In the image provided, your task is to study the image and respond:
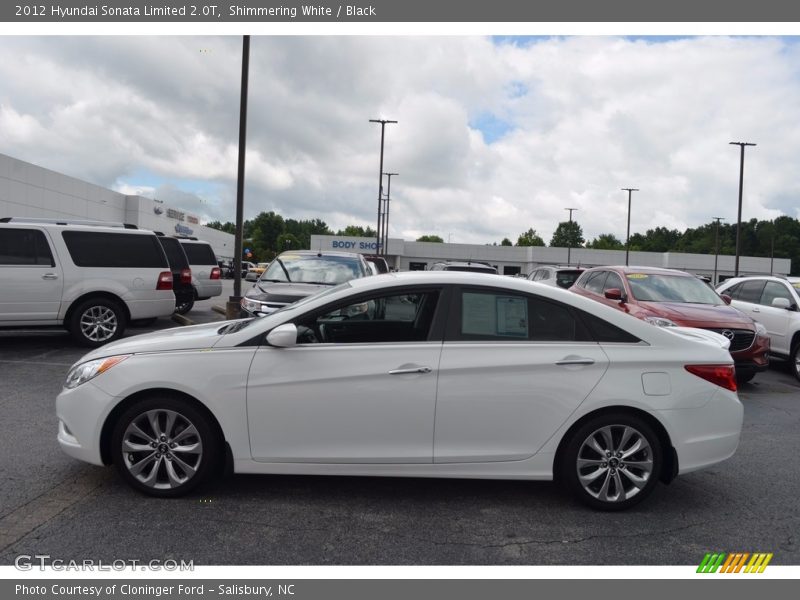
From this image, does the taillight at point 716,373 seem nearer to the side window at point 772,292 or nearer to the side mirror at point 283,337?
the side mirror at point 283,337

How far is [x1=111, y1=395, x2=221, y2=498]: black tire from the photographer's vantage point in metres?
3.98

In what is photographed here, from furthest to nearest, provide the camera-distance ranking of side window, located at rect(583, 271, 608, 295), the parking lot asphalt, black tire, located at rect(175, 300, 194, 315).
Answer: black tire, located at rect(175, 300, 194, 315)
side window, located at rect(583, 271, 608, 295)
the parking lot asphalt

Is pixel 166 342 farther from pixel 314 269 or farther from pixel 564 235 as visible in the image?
pixel 564 235

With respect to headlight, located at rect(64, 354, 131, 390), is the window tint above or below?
above

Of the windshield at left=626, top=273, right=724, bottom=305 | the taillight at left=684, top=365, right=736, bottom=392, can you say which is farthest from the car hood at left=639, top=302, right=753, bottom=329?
the taillight at left=684, top=365, right=736, bottom=392

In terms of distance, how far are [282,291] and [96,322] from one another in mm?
3246

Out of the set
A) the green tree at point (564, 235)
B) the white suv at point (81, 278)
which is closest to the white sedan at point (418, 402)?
the white suv at point (81, 278)

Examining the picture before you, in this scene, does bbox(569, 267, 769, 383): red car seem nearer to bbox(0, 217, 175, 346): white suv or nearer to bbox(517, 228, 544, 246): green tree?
bbox(0, 217, 175, 346): white suv

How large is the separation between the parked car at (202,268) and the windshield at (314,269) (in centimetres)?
619

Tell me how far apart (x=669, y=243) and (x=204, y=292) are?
145493 millimetres

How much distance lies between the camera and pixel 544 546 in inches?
140

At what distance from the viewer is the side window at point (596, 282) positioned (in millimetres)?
10859

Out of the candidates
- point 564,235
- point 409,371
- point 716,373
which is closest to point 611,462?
point 716,373
